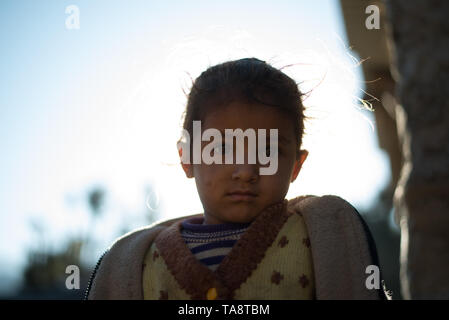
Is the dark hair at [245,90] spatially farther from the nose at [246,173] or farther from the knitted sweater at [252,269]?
the knitted sweater at [252,269]

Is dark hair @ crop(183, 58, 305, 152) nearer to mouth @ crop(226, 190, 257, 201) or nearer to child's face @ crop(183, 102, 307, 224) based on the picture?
child's face @ crop(183, 102, 307, 224)

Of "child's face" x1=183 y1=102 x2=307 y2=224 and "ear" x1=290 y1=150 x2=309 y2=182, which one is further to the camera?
"ear" x1=290 y1=150 x2=309 y2=182

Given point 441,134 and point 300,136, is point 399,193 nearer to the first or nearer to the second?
point 441,134

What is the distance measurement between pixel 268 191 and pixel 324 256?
0.32m

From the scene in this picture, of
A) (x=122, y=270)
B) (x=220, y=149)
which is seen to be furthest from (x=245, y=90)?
(x=122, y=270)

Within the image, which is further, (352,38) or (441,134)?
(352,38)

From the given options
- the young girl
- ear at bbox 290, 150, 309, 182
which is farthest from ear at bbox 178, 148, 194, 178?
ear at bbox 290, 150, 309, 182

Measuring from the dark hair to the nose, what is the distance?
0.27 metres

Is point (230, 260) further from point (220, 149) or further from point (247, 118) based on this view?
point (247, 118)

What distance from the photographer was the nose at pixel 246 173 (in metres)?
1.82

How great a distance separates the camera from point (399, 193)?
2307 mm

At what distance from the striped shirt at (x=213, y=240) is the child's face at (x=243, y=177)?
1.4 inches

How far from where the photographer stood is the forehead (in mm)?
1893
